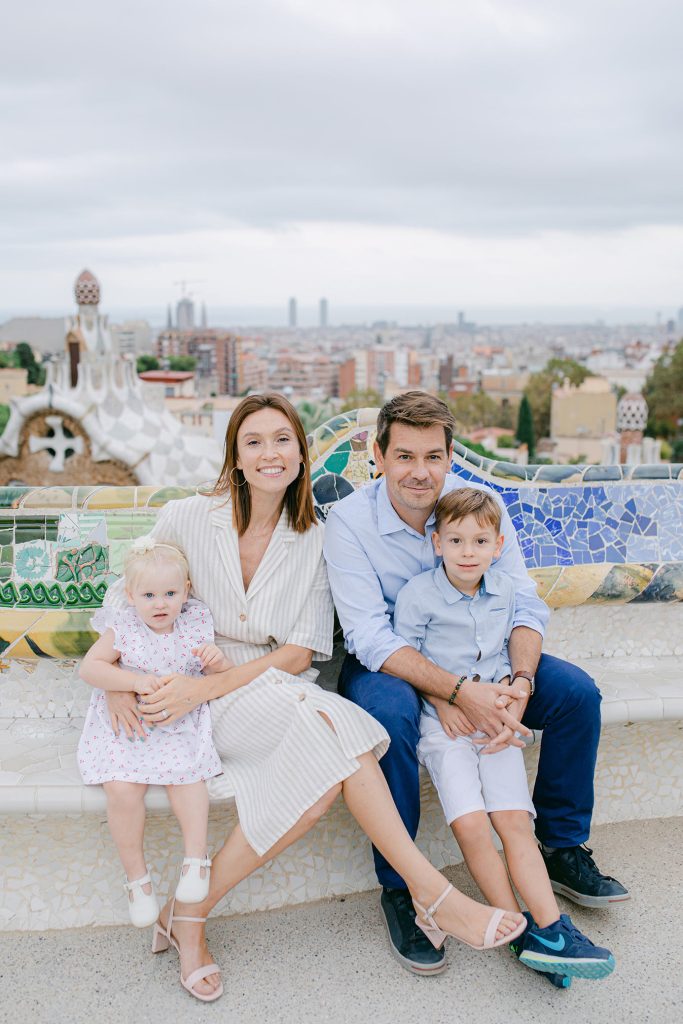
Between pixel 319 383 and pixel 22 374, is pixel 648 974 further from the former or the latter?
pixel 319 383

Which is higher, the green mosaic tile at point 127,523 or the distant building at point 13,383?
the green mosaic tile at point 127,523

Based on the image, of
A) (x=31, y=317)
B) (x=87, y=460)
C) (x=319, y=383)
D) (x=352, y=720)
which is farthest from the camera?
(x=319, y=383)

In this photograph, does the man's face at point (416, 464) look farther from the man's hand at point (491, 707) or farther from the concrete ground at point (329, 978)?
the concrete ground at point (329, 978)

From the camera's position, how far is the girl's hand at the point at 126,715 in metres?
2.37

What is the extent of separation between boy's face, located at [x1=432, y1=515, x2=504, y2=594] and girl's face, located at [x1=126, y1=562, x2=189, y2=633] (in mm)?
695

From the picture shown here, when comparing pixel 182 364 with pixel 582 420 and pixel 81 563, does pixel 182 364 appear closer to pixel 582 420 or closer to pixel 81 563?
pixel 582 420

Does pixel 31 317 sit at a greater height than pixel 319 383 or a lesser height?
greater

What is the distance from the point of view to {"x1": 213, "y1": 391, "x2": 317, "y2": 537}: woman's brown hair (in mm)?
2520

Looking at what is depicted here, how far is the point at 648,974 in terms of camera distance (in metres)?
2.28

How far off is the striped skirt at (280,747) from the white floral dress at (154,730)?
56 mm

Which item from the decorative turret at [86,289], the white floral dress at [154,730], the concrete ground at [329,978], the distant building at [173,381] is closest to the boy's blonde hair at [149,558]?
the white floral dress at [154,730]

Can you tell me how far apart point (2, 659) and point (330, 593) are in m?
1.05

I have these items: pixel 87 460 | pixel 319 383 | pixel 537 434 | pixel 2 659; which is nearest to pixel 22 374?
pixel 537 434

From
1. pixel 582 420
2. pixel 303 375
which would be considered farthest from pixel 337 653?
pixel 303 375
